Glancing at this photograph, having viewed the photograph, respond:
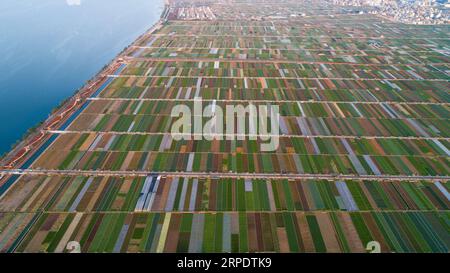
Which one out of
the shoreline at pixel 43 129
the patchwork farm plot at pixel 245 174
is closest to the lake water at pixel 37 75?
the shoreline at pixel 43 129

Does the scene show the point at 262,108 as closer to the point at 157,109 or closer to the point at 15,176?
the point at 157,109

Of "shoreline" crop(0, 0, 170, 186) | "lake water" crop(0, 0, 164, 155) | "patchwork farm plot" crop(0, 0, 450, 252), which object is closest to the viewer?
"patchwork farm plot" crop(0, 0, 450, 252)

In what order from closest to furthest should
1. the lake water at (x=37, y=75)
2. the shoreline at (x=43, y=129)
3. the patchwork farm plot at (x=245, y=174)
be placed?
the patchwork farm plot at (x=245, y=174)
the shoreline at (x=43, y=129)
the lake water at (x=37, y=75)

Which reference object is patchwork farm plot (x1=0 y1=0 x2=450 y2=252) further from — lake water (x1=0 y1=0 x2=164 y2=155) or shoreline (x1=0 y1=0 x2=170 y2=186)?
lake water (x1=0 y1=0 x2=164 y2=155)

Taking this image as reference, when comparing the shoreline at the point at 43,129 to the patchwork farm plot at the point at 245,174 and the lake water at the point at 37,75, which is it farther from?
the lake water at the point at 37,75

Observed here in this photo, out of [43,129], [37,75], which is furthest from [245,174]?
[37,75]

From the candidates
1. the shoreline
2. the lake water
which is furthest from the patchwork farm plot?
the lake water

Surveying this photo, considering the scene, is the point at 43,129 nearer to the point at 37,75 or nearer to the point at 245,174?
the point at 245,174

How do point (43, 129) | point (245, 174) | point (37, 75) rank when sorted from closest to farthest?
1. point (245, 174)
2. point (43, 129)
3. point (37, 75)
